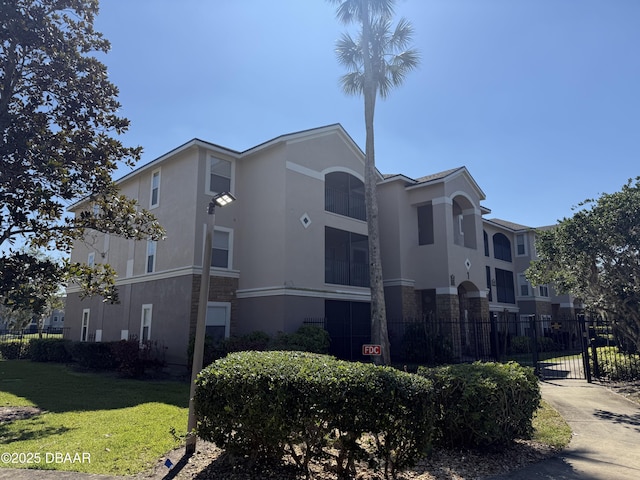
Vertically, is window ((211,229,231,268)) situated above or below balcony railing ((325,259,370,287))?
above

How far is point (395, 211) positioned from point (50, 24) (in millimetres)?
15820

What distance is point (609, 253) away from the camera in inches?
503

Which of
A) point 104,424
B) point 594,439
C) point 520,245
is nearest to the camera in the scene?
point 594,439

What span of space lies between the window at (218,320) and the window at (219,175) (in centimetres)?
479

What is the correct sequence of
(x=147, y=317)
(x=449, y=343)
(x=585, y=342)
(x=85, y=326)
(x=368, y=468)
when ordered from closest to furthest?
1. (x=368, y=468)
2. (x=585, y=342)
3. (x=449, y=343)
4. (x=147, y=317)
5. (x=85, y=326)

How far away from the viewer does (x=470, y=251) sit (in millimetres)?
23234

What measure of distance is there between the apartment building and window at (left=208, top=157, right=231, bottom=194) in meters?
0.06

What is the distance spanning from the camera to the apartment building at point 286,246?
17.7 m

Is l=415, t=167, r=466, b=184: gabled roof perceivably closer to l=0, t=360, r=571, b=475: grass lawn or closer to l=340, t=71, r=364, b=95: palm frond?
l=340, t=71, r=364, b=95: palm frond

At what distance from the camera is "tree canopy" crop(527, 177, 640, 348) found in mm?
12195

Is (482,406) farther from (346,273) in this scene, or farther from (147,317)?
(147,317)

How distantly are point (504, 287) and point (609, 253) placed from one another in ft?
72.7

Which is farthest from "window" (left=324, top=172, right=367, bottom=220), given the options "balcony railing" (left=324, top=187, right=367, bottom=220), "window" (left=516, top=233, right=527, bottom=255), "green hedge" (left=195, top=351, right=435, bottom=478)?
"window" (left=516, top=233, right=527, bottom=255)

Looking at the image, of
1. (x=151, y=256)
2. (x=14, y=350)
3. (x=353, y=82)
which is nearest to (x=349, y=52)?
(x=353, y=82)
